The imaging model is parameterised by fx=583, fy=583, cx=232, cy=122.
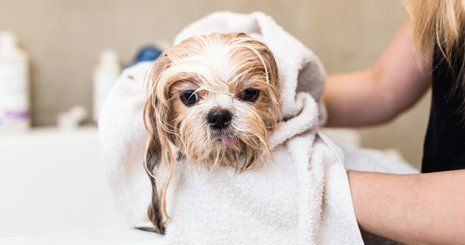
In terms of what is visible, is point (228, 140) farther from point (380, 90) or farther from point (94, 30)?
point (94, 30)

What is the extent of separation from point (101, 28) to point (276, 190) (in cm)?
92

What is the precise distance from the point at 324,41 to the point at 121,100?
0.99 metres

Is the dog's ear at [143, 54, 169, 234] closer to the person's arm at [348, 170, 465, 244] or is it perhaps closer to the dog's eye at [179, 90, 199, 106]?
the dog's eye at [179, 90, 199, 106]

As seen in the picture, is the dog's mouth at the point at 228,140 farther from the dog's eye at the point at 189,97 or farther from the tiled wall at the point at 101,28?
the tiled wall at the point at 101,28

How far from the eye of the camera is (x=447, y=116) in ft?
2.84

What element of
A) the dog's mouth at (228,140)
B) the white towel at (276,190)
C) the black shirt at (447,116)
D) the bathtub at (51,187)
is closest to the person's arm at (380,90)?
the black shirt at (447,116)

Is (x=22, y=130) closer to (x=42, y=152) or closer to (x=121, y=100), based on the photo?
(x=42, y=152)

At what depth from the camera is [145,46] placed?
4.94ft

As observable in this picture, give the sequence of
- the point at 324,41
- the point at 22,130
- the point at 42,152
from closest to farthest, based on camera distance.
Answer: the point at 42,152
the point at 22,130
the point at 324,41

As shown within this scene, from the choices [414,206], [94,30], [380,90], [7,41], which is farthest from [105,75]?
[414,206]

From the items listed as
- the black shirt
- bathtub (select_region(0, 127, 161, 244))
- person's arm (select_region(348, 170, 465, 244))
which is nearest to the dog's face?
person's arm (select_region(348, 170, 465, 244))

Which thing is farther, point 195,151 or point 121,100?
point 121,100

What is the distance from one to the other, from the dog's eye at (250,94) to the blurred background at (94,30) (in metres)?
0.69

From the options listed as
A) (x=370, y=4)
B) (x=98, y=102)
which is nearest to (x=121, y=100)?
(x=98, y=102)
